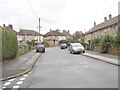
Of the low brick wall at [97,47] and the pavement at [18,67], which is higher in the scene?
the low brick wall at [97,47]

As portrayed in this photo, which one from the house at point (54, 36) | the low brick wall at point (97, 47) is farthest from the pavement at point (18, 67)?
the house at point (54, 36)

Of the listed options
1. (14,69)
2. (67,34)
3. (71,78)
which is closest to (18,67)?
(14,69)

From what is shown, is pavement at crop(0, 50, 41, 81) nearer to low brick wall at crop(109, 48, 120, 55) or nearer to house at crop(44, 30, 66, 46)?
low brick wall at crop(109, 48, 120, 55)

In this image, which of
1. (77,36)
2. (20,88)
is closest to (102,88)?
(20,88)

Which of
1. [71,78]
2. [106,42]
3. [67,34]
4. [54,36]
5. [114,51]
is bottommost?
[71,78]

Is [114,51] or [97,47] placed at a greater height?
[97,47]

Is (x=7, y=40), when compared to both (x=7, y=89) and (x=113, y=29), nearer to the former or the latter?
(x=7, y=89)

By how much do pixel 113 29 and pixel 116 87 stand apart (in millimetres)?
45380

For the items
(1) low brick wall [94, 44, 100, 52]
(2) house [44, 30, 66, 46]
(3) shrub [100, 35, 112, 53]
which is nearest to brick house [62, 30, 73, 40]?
(2) house [44, 30, 66, 46]

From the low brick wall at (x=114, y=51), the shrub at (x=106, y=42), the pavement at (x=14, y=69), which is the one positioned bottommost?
the pavement at (x=14, y=69)

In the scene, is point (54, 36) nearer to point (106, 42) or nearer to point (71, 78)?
point (106, 42)

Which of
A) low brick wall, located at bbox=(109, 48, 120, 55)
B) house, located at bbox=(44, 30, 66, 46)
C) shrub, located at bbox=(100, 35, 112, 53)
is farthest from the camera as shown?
house, located at bbox=(44, 30, 66, 46)

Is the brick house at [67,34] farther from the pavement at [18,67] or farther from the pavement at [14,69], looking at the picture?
the pavement at [14,69]

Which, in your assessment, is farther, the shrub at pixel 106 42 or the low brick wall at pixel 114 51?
the shrub at pixel 106 42
